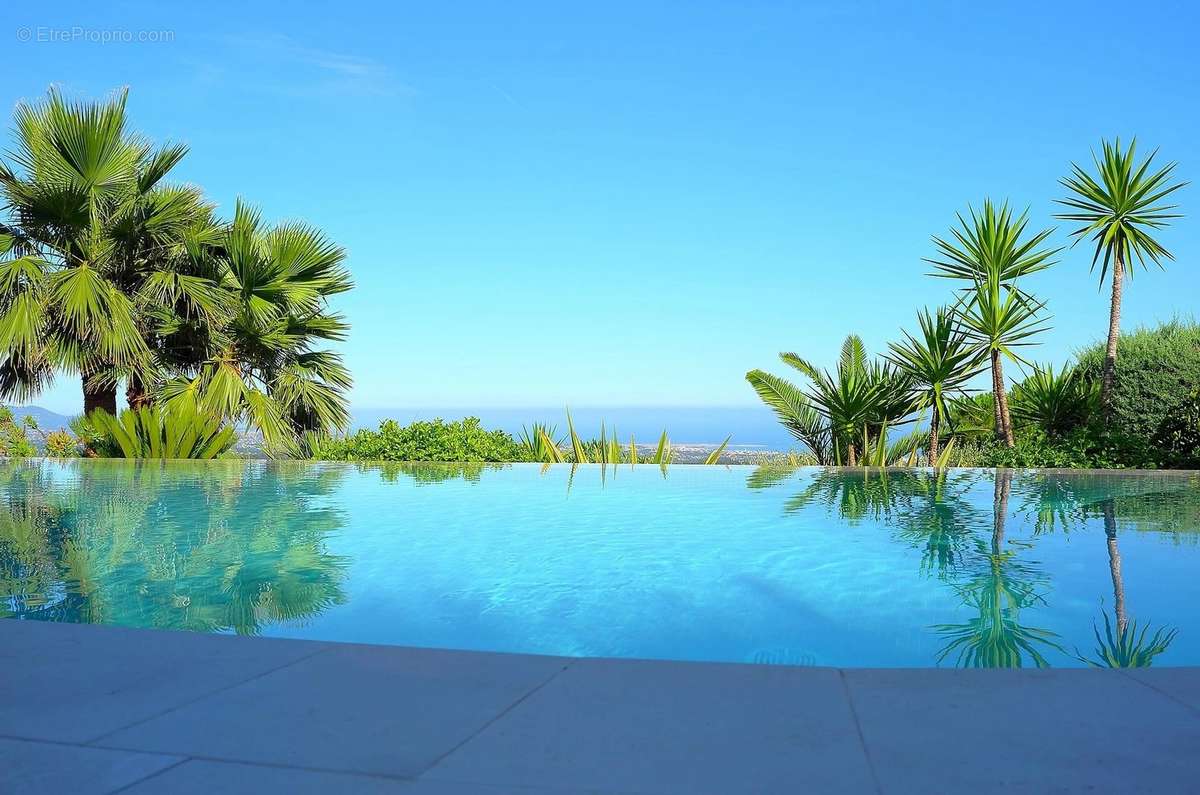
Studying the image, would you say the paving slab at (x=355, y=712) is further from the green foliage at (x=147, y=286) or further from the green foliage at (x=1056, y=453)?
the green foliage at (x=1056, y=453)

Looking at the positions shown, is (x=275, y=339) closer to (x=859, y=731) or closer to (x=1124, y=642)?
(x=1124, y=642)

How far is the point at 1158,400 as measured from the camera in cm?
1365

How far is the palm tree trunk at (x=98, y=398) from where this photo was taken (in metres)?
14.1

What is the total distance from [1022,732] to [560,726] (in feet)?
3.99

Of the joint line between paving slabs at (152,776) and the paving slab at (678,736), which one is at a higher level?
the paving slab at (678,736)

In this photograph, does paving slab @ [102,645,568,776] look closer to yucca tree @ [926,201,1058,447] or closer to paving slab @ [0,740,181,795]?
paving slab @ [0,740,181,795]

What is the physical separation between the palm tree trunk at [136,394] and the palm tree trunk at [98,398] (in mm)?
247

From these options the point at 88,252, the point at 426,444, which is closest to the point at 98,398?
the point at 88,252

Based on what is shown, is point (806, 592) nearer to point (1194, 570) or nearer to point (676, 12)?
point (1194, 570)

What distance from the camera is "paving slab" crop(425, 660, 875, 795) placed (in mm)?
2037

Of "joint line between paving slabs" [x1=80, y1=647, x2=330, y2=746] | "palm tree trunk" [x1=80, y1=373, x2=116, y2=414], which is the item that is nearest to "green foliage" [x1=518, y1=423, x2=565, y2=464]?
"palm tree trunk" [x1=80, y1=373, x2=116, y2=414]

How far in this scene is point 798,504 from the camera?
348 inches

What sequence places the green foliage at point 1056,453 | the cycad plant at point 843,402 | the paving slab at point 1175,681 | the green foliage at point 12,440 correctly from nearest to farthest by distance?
the paving slab at point 1175,681 → the green foliage at point 1056,453 → the cycad plant at point 843,402 → the green foliage at point 12,440

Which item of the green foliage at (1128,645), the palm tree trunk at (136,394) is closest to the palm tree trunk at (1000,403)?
the green foliage at (1128,645)
